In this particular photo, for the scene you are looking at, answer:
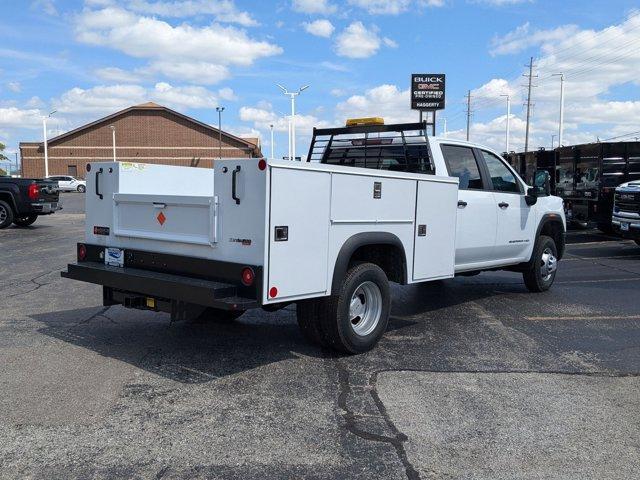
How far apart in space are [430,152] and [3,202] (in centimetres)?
1471

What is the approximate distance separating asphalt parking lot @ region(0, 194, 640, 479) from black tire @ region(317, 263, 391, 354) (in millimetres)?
174

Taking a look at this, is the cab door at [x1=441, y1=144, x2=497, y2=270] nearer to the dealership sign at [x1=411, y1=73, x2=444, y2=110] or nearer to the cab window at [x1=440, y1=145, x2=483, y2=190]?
the cab window at [x1=440, y1=145, x2=483, y2=190]

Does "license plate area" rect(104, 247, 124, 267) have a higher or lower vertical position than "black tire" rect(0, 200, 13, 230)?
higher

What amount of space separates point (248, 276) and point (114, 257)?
72.3 inches

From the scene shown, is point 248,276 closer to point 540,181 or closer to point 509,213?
point 509,213

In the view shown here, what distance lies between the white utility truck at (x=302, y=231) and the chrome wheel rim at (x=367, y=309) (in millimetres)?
11

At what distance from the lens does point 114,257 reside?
5941 millimetres

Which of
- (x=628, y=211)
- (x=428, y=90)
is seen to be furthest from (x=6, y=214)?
(x=428, y=90)

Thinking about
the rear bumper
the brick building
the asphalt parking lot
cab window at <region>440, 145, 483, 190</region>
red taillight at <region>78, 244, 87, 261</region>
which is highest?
the brick building

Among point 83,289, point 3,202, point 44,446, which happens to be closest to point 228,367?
point 44,446

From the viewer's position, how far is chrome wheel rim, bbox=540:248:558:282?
9328 mm

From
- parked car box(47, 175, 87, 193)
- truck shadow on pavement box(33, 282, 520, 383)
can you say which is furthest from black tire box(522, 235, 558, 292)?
parked car box(47, 175, 87, 193)

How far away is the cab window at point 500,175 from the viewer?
8.12 meters

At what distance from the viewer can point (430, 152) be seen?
714cm
